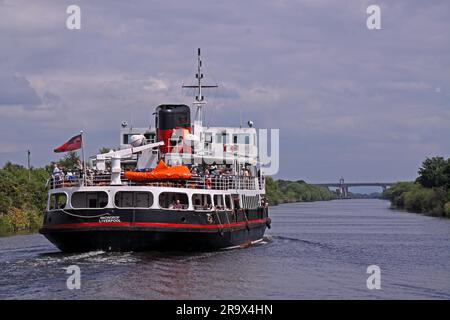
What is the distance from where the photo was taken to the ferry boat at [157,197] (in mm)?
41125

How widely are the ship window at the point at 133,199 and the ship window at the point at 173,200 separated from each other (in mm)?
658

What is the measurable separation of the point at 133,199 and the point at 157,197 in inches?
51.3

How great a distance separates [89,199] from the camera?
43375mm

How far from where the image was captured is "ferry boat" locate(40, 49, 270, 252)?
41125mm

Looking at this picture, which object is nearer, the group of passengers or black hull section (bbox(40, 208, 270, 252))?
black hull section (bbox(40, 208, 270, 252))

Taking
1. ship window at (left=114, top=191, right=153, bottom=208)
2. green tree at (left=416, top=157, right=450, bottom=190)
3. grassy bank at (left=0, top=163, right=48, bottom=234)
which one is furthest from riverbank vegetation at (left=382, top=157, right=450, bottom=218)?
ship window at (left=114, top=191, right=153, bottom=208)

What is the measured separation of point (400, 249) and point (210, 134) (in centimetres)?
1373

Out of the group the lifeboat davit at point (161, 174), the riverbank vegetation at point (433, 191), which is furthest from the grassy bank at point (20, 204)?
the riverbank vegetation at point (433, 191)

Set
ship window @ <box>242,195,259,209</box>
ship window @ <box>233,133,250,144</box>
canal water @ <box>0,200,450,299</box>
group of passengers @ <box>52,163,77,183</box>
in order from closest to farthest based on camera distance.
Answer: canal water @ <box>0,200,450,299</box>
group of passengers @ <box>52,163,77,183</box>
ship window @ <box>242,195,259,209</box>
ship window @ <box>233,133,250,144</box>

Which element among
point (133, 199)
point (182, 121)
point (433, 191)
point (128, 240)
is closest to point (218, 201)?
point (182, 121)

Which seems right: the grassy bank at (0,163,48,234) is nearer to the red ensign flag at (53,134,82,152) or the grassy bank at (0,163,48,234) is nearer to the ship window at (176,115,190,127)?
the ship window at (176,115,190,127)

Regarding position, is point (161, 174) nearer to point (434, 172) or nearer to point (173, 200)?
point (173, 200)

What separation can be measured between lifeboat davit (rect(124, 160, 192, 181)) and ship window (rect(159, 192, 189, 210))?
0.98m
